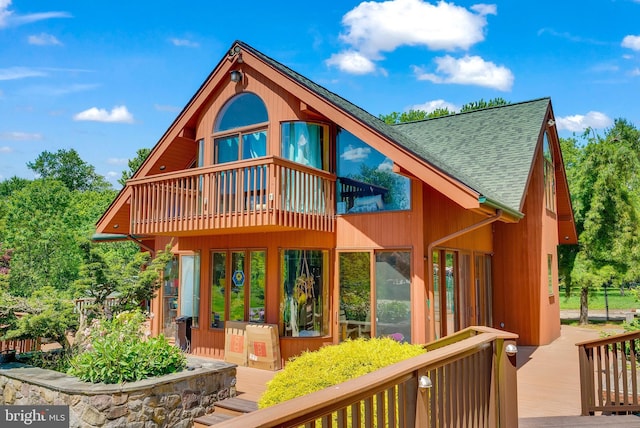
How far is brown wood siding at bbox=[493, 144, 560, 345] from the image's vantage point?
39.8 feet

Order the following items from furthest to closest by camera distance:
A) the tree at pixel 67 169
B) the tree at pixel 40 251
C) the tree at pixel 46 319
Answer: the tree at pixel 67 169 → the tree at pixel 40 251 → the tree at pixel 46 319

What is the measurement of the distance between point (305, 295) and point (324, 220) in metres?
1.58

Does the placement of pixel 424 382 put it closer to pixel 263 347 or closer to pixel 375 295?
pixel 375 295

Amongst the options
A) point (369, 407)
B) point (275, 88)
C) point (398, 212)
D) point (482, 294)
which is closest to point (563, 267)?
point (482, 294)

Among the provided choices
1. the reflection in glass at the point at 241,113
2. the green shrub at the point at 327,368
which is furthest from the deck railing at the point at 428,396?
the reflection in glass at the point at 241,113

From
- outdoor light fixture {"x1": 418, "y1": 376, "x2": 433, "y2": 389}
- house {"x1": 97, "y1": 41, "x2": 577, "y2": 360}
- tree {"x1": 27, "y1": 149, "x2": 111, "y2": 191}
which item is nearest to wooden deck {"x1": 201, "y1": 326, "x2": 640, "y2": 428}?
house {"x1": 97, "y1": 41, "x2": 577, "y2": 360}

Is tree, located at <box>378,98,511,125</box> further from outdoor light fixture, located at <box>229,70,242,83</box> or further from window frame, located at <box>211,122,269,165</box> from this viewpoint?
outdoor light fixture, located at <box>229,70,242,83</box>

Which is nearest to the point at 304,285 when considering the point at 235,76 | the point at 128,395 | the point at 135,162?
the point at 128,395

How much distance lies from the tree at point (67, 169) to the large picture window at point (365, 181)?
50.7 m

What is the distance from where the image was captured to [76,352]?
306 inches

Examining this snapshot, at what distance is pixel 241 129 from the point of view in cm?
1082

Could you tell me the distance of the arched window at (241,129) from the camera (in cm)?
1058

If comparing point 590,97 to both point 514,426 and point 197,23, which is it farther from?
point 514,426

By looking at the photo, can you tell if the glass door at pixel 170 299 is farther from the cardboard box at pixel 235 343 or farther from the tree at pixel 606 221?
the tree at pixel 606 221
